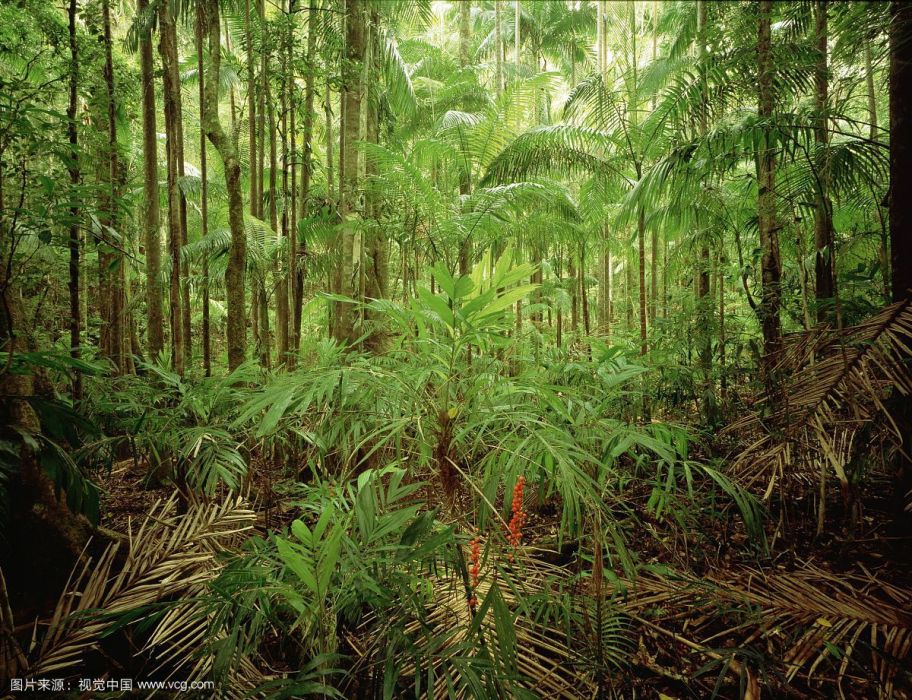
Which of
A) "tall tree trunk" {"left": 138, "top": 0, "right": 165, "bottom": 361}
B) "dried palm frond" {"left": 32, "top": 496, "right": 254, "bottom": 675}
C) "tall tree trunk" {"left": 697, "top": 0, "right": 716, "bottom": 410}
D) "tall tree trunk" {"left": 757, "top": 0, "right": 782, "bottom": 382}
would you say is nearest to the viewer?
"dried palm frond" {"left": 32, "top": 496, "right": 254, "bottom": 675}

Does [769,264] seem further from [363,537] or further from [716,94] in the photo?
[363,537]

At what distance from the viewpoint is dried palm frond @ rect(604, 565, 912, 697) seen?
126 centimetres

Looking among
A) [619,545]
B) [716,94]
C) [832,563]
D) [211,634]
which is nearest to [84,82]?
[211,634]

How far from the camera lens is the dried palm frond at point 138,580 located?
1238mm

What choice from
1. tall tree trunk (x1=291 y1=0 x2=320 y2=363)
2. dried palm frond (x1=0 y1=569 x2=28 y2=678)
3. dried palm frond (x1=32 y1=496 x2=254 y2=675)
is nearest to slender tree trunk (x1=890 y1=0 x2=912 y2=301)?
dried palm frond (x1=32 y1=496 x2=254 y2=675)

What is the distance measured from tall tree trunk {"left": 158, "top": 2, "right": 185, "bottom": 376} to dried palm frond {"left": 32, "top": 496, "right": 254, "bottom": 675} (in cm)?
319

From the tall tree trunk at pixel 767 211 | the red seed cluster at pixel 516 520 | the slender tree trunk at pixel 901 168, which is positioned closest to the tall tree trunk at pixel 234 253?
the red seed cluster at pixel 516 520

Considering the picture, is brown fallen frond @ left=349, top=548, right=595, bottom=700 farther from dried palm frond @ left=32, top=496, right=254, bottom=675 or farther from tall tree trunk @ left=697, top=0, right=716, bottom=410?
tall tree trunk @ left=697, top=0, right=716, bottom=410

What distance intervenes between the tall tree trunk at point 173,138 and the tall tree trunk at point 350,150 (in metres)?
1.66

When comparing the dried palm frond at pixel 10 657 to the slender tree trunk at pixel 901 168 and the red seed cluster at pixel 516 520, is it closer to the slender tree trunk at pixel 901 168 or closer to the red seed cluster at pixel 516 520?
the red seed cluster at pixel 516 520

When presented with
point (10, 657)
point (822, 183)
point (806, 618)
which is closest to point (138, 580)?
point (10, 657)

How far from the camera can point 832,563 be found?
198cm

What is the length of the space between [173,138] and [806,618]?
6.67 meters

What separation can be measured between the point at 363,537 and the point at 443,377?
1.91ft
